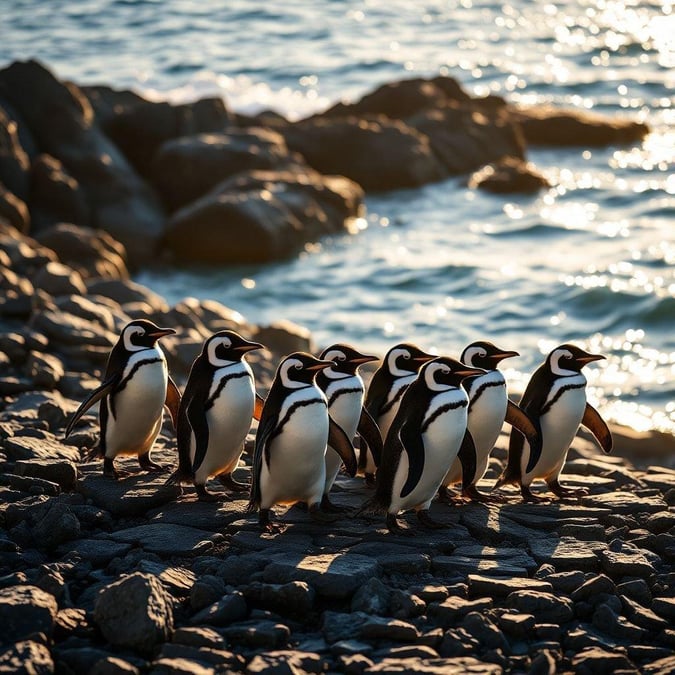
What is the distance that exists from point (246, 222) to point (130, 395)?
38.2ft

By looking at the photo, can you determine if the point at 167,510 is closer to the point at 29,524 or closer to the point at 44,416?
the point at 29,524

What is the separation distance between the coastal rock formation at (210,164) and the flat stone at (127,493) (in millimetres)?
10758

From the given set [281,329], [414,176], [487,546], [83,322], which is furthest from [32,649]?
[414,176]

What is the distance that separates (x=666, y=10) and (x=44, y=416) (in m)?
33.2

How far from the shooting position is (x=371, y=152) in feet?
75.4

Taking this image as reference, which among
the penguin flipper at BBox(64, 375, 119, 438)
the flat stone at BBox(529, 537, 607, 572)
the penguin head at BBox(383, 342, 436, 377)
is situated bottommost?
the flat stone at BBox(529, 537, 607, 572)

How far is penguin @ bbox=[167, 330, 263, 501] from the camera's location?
730cm

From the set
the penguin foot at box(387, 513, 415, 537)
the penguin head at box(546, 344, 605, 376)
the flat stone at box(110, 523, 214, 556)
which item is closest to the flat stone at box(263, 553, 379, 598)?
the flat stone at box(110, 523, 214, 556)

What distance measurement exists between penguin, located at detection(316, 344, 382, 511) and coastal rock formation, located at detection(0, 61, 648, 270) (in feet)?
36.1

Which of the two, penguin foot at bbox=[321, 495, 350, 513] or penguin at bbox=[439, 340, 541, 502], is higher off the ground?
penguin at bbox=[439, 340, 541, 502]

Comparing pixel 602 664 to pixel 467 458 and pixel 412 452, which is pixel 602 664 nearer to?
pixel 412 452

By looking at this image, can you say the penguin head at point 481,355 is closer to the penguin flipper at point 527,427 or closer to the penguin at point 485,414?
the penguin at point 485,414

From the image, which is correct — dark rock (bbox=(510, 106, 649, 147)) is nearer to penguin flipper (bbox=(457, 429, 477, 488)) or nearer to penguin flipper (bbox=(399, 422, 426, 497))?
penguin flipper (bbox=(457, 429, 477, 488))

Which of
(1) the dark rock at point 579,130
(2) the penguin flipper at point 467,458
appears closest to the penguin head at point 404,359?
(2) the penguin flipper at point 467,458
